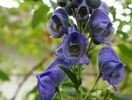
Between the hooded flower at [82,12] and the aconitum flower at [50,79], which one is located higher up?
the hooded flower at [82,12]

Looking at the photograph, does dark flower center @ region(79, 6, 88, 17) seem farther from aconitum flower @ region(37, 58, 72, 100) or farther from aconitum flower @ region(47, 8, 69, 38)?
aconitum flower @ region(37, 58, 72, 100)

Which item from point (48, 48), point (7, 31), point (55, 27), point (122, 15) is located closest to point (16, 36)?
point (7, 31)

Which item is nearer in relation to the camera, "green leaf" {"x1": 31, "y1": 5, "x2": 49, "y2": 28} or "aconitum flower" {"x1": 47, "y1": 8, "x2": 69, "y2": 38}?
"aconitum flower" {"x1": 47, "y1": 8, "x2": 69, "y2": 38}

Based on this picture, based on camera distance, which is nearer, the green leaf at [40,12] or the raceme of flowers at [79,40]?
the raceme of flowers at [79,40]

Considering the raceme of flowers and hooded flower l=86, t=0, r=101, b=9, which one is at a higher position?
hooded flower l=86, t=0, r=101, b=9

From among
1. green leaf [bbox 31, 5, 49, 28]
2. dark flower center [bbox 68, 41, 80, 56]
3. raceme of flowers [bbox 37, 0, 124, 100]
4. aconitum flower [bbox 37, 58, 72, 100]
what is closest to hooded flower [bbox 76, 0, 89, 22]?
raceme of flowers [bbox 37, 0, 124, 100]

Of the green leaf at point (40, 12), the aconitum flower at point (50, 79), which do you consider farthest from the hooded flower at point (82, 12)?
the green leaf at point (40, 12)

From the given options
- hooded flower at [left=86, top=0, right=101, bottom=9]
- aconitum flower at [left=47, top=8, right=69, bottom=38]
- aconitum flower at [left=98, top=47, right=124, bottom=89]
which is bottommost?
aconitum flower at [left=98, top=47, right=124, bottom=89]

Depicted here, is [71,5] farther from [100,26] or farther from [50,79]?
[50,79]

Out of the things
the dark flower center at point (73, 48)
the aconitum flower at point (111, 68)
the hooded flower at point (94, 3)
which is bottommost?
the aconitum flower at point (111, 68)

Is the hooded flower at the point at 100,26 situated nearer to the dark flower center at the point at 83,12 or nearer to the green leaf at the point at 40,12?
the dark flower center at the point at 83,12
